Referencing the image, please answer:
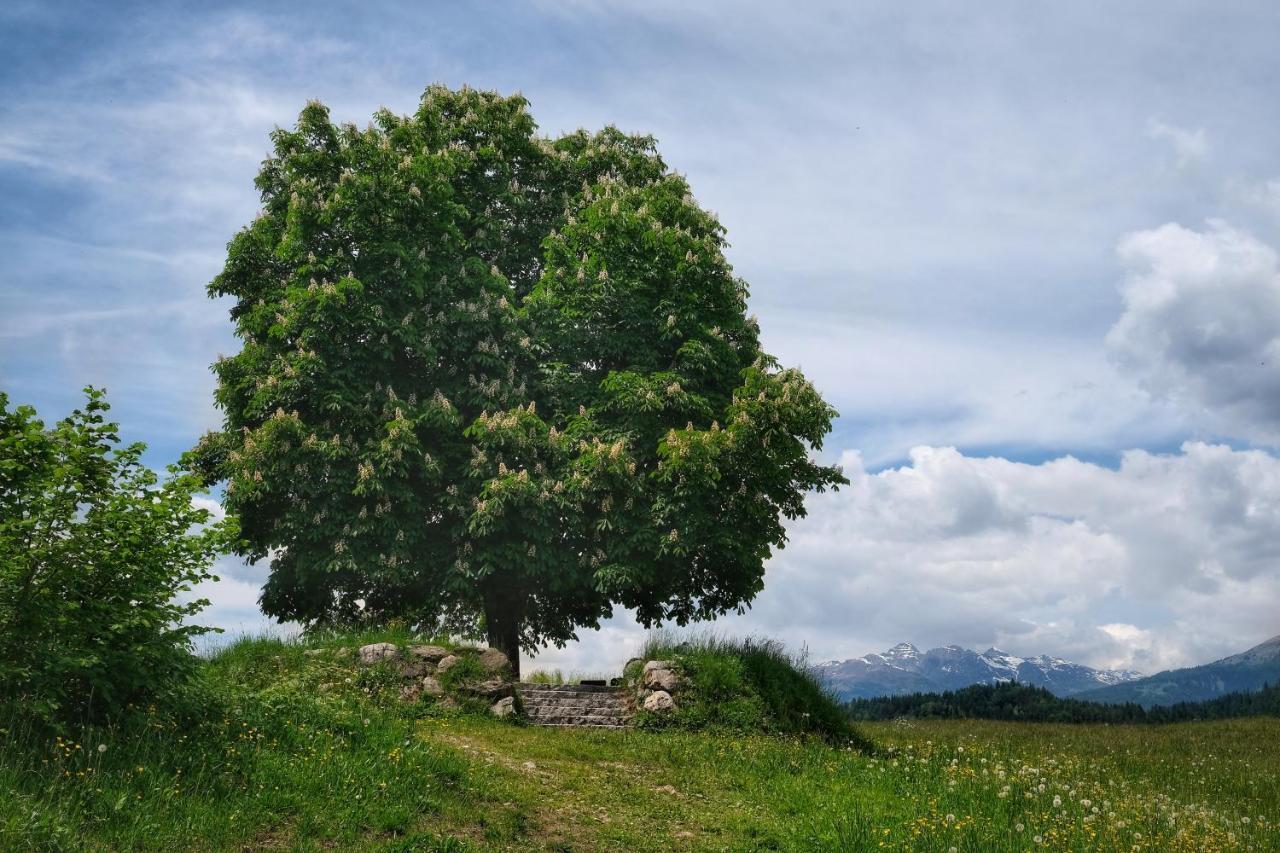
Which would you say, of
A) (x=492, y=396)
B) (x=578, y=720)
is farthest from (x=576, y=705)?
→ (x=492, y=396)

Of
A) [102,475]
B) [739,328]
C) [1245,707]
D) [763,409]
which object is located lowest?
[1245,707]

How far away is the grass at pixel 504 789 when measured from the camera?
1063cm

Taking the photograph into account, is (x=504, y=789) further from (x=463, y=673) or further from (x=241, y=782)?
(x=463, y=673)

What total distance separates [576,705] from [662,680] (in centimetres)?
217

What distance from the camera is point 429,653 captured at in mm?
20234

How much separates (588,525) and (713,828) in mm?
11706

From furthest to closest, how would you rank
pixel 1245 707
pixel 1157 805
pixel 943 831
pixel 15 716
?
pixel 1245 707 < pixel 1157 805 < pixel 943 831 < pixel 15 716

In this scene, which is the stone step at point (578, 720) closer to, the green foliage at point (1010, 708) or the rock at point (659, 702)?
the rock at point (659, 702)

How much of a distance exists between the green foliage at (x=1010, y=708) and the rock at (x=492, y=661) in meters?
17.1

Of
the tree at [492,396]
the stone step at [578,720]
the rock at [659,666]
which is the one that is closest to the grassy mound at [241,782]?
Answer: the stone step at [578,720]

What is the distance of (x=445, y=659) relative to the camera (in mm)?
20266

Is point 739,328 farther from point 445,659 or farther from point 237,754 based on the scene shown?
point 237,754

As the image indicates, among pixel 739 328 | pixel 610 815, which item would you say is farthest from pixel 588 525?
pixel 610 815

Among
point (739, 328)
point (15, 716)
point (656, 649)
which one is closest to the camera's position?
point (15, 716)
